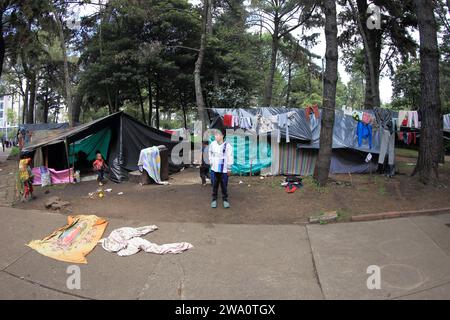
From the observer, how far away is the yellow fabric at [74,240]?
17.3 feet

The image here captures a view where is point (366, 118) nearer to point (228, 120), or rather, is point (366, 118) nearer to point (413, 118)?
point (413, 118)

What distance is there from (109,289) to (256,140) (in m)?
8.04

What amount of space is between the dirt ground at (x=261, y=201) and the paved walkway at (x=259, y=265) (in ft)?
2.42

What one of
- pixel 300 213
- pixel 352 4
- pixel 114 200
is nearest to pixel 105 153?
pixel 114 200

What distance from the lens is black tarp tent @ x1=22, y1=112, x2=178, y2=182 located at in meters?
12.0

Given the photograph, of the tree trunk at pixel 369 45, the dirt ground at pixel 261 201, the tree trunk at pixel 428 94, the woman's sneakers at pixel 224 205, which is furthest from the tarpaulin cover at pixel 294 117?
the tree trunk at pixel 369 45

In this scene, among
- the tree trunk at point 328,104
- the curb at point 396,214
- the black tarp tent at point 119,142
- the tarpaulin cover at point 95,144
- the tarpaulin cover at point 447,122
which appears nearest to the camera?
the curb at point 396,214

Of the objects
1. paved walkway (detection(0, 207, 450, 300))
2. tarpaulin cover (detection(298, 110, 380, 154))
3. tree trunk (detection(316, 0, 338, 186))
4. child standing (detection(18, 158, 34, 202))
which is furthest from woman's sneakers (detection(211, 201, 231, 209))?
child standing (detection(18, 158, 34, 202))

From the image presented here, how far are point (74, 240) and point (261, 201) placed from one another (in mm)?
3991

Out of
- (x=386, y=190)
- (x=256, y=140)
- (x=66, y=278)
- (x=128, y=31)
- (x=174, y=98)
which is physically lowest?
(x=66, y=278)

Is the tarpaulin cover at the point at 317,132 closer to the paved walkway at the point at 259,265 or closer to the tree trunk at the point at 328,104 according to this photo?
the tree trunk at the point at 328,104

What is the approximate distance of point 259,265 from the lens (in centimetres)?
482

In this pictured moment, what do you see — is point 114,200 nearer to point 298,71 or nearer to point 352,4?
point 352,4

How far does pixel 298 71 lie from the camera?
4634cm
